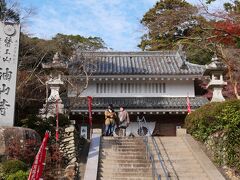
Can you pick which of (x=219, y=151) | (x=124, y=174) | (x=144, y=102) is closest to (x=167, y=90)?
(x=144, y=102)

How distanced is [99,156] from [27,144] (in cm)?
299

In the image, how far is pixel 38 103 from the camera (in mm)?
26453

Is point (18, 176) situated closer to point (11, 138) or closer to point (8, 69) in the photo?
point (11, 138)

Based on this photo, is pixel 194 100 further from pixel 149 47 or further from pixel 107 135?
pixel 149 47

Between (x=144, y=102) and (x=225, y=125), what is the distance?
37.7 feet

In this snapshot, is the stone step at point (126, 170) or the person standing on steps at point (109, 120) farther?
the person standing on steps at point (109, 120)

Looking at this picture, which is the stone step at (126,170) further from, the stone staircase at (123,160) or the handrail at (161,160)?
the handrail at (161,160)

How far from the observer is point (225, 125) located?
13891mm

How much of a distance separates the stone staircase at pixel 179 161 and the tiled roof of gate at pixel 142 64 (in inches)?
428

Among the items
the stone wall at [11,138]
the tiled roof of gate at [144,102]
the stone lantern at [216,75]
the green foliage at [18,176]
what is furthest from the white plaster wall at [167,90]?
the green foliage at [18,176]

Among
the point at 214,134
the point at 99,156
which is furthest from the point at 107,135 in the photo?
the point at 214,134

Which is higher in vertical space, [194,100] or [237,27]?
[237,27]

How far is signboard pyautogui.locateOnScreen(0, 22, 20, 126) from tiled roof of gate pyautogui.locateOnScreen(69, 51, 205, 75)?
11.6 meters

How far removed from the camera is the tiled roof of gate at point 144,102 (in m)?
24.2
